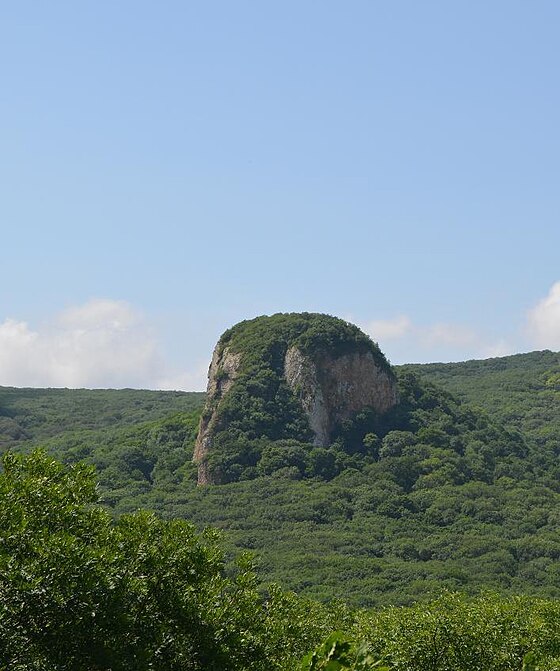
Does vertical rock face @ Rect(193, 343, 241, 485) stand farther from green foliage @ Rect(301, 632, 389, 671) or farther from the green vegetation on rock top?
green foliage @ Rect(301, 632, 389, 671)

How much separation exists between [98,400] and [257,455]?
261 ft

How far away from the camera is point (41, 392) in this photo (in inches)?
7446

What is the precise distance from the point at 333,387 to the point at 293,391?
5234mm

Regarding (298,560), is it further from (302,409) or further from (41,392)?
(41,392)

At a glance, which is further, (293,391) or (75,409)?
(75,409)

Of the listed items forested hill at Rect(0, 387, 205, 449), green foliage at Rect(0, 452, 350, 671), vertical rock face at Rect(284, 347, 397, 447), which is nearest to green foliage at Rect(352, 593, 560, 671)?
green foliage at Rect(0, 452, 350, 671)

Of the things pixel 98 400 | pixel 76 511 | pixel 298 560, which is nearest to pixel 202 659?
pixel 76 511

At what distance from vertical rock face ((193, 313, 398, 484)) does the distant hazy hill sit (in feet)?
9.74

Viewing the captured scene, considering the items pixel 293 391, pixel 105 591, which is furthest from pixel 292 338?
pixel 105 591

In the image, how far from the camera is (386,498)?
320ft

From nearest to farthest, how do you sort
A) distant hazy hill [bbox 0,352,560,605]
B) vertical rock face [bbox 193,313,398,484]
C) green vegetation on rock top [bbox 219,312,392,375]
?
distant hazy hill [bbox 0,352,560,605], vertical rock face [bbox 193,313,398,484], green vegetation on rock top [bbox 219,312,392,375]

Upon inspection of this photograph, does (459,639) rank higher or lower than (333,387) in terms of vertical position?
lower

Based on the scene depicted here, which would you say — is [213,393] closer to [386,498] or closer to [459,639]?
[386,498]

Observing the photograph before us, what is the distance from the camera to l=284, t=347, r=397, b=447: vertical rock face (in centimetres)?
11075
